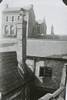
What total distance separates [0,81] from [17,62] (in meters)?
0.34

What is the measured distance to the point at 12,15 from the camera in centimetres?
238

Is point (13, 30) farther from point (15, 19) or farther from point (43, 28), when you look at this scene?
point (43, 28)

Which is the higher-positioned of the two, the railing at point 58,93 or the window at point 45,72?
the window at point 45,72

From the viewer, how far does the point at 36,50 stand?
239cm

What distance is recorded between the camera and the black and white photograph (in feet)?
7.60

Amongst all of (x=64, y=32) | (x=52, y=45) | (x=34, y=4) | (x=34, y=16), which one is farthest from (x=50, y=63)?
(x=34, y=4)

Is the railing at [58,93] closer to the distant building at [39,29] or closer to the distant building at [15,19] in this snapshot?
the distant building at [39,29]

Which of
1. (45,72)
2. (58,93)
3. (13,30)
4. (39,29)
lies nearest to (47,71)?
(45,72)

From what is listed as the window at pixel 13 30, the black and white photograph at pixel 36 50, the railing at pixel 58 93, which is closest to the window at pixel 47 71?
the black and white photograph at pixel 36 50

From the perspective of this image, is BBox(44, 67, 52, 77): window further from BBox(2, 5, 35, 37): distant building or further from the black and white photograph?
BBox(2, 5, 35, 37): distant building

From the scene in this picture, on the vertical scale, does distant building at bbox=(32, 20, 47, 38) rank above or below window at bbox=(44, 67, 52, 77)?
above

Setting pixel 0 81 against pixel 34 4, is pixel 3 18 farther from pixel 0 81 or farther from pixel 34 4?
pixel 0 81

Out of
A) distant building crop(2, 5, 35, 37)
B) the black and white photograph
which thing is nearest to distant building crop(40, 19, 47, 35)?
the black and white photograph

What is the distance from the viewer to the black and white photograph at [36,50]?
232cm
